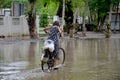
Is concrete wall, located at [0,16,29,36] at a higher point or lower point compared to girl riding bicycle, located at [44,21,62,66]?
lower

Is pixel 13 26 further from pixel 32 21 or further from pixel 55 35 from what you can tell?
pixel 55 35

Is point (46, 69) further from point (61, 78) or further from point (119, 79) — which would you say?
point (119, 79)

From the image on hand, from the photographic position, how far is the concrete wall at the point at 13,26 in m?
38.0

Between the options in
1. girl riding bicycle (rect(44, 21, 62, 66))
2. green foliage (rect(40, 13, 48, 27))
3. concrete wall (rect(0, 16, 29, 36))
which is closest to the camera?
girl riding bicycle (rect(44, 21, 62, 66))

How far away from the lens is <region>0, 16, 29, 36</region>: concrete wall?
3803cm

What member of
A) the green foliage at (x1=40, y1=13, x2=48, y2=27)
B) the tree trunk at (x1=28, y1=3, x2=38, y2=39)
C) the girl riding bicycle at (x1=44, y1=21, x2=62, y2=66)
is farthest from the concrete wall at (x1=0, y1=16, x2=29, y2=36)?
the green foliage at (x1=40, y1=13, x2=48, y2=27)

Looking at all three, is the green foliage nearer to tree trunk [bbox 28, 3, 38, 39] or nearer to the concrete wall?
the concrete wall

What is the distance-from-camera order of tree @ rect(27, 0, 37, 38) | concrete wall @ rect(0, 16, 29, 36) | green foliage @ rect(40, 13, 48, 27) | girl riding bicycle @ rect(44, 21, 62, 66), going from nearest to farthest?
girl riding bicycle @ rect(44, 21, 62, 66), tree @ rect(27, 0, 37, 38), concrete wall @ rect(0, 16, 29, 36), green foliage @ rect(40, 13, 48, 27)

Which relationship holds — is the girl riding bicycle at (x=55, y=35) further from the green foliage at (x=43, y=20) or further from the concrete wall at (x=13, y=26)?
the green foliage at (x=43, y=20)

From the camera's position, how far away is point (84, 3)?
148 feet

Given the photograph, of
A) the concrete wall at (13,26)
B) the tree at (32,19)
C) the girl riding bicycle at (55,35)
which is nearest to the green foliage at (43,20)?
the concrete wall at (13,26)

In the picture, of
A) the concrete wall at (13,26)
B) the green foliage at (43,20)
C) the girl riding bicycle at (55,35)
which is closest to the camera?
the girl riding bicycle at (55,35)

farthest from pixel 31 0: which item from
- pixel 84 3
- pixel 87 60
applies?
pixel 87 60

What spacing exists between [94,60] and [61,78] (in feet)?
18.1
